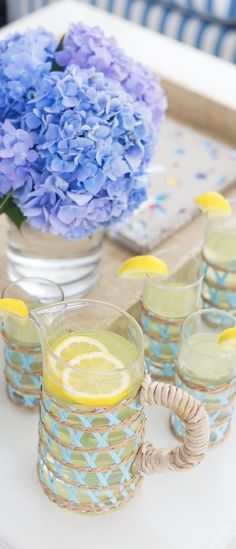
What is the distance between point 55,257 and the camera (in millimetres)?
1083

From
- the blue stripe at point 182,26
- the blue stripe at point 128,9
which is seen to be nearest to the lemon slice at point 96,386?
the blue stripe at point 182,26

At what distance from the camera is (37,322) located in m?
0.85

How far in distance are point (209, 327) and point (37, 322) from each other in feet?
0.99

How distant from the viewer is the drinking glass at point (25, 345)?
37.0 inches

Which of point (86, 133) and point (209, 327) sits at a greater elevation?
point (86, 133)

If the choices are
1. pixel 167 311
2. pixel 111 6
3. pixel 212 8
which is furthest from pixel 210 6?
pixel 167 311

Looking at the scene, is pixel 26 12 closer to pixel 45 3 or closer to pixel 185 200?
pixel 45 3

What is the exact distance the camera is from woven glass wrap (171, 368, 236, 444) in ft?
2.97

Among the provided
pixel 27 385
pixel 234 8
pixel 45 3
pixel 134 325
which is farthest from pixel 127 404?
pixel 45 3

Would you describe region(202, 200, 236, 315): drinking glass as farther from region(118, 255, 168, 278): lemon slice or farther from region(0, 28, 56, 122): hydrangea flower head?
region(0, 28, 56, 122): hydrangea flower head

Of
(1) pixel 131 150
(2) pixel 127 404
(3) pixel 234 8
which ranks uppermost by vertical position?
(1) pixel 131 150

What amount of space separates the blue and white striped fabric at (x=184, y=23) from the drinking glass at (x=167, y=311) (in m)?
1.52

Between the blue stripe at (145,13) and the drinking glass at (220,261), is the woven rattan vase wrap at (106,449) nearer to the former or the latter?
the drinking glass at (220,261)

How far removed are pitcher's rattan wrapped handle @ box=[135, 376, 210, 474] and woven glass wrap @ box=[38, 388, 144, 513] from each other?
2cm
